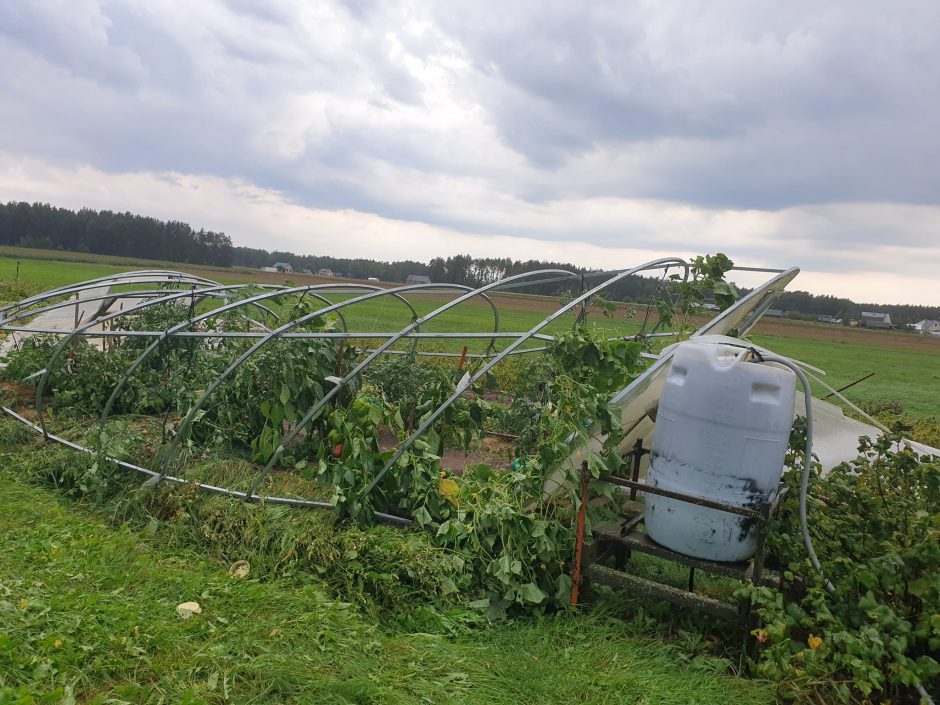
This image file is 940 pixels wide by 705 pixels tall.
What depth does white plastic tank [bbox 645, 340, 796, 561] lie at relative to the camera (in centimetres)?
399

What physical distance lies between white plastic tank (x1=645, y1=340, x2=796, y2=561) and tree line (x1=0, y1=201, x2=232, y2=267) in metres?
64.9

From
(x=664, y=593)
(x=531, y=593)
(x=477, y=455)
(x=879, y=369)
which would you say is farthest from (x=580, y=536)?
(x=879, y=369)

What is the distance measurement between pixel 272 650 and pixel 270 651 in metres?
0.02

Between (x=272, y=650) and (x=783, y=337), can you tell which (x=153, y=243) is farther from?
(x=272, y=650)

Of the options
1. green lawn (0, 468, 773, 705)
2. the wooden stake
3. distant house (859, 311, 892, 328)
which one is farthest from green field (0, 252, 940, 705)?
distant house (859, 311, 892, 328)

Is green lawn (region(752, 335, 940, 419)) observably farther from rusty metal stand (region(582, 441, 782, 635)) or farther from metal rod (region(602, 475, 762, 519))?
metal rod (region(602, 475, 762, 519))

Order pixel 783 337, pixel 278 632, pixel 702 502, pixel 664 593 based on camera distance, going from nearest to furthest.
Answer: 1. pixel 278 632
2. pixel 702 502
3. pixel 664 593
4. pixel 783 337

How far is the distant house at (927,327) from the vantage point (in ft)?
221

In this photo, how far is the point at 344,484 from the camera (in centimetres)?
521

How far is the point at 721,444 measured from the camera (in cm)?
405

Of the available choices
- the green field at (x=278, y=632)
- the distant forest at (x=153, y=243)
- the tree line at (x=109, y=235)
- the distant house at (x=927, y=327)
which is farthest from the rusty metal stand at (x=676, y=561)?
the distant house at (x=927, y=327)

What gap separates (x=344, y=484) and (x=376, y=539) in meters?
0.59

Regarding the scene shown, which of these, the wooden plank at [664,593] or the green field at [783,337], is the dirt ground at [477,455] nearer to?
the green field at [783,337]

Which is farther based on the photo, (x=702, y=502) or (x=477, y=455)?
(x=477, y=455)
